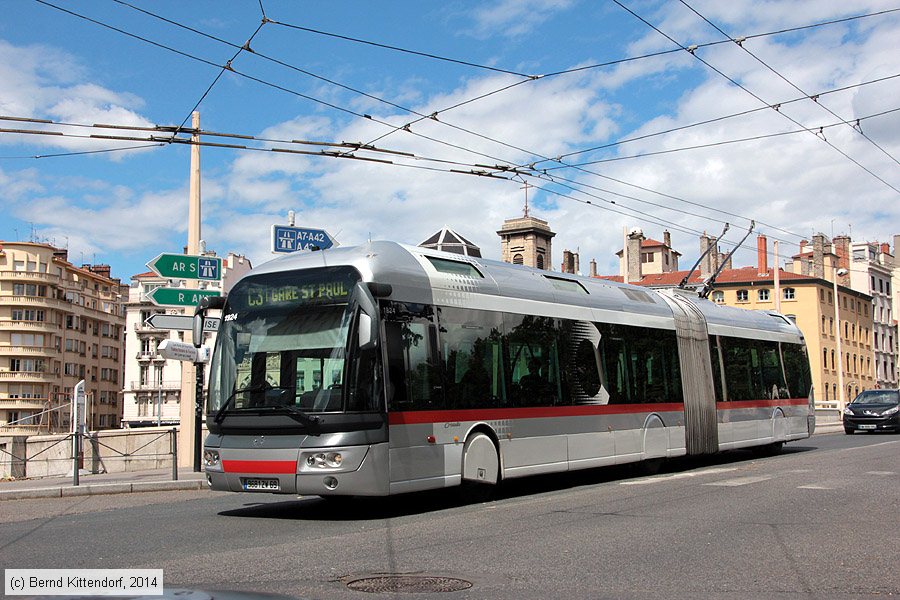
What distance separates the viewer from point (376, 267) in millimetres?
11844

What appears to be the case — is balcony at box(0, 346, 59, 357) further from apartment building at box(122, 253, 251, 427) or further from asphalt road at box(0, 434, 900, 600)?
asphalt road at box(0, 434, 900, 600)

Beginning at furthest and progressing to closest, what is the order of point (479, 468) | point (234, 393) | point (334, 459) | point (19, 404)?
point (19, 404) → point (479, 468) → point (234, 393) → point (334, 459)

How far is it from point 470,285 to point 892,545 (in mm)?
6404

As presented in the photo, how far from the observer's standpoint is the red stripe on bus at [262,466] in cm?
1127

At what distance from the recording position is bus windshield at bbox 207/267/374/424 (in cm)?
1130

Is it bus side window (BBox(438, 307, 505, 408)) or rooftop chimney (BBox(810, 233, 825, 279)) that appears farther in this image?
rooftop chimney (BBox(810, 233, 825, 279))

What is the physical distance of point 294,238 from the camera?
19.8 metres

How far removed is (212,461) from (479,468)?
3455 millimetres

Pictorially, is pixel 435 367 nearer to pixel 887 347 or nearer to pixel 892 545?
Result: pixel 892 545

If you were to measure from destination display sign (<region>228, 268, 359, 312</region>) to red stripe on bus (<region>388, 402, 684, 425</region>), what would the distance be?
163 centimetres

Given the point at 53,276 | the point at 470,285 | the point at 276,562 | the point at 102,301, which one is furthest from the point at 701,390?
the point at 102,301

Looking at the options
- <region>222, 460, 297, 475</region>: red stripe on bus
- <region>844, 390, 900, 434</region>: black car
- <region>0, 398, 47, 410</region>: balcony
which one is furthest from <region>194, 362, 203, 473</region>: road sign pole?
<region>0, 398, 47, 410</region>: balcony

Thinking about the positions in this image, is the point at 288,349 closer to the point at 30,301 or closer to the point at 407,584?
the point at 407,584

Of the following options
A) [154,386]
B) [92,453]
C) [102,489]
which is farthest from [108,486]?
[154,386]
